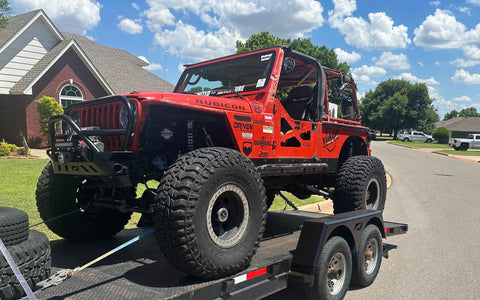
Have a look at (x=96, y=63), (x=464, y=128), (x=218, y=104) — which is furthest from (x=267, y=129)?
(x=464, y=128)

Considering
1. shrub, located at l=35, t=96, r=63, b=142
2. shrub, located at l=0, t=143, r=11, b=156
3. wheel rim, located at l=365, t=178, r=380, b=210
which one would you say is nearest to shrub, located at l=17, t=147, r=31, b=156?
shrub, located at l=0, t=143, r=11, b=156

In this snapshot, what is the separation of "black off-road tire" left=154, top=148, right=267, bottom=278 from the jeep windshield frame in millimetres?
1587

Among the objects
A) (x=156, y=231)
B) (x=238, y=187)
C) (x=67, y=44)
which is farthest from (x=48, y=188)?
(x=67, y=44)

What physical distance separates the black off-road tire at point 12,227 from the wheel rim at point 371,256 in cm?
361

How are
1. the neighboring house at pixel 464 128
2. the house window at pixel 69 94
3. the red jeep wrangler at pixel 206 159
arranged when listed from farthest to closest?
the neighboring house at pixel 464 128
the house window at pixel 69 94
the red jeep wrangler at pixel 206 159

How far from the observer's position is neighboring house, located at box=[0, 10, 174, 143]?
18.2 m

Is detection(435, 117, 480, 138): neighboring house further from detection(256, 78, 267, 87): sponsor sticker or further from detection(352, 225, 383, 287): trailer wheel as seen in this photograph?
detection(256, 78, 267, 87): sponsor sticker

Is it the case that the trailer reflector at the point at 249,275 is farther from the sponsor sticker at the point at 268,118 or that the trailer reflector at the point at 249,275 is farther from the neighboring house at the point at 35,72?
the neighboring house at the point at 35,72

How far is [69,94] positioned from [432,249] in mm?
18374

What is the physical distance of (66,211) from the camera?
4184 millimetres

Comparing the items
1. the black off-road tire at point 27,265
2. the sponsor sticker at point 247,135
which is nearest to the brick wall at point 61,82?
the sponsor sticker at point 247,135

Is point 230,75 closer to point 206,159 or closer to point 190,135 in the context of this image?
point 190,135

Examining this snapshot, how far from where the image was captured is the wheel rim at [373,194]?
5969mm

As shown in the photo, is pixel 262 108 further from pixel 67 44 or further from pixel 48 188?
pixel 67 44
